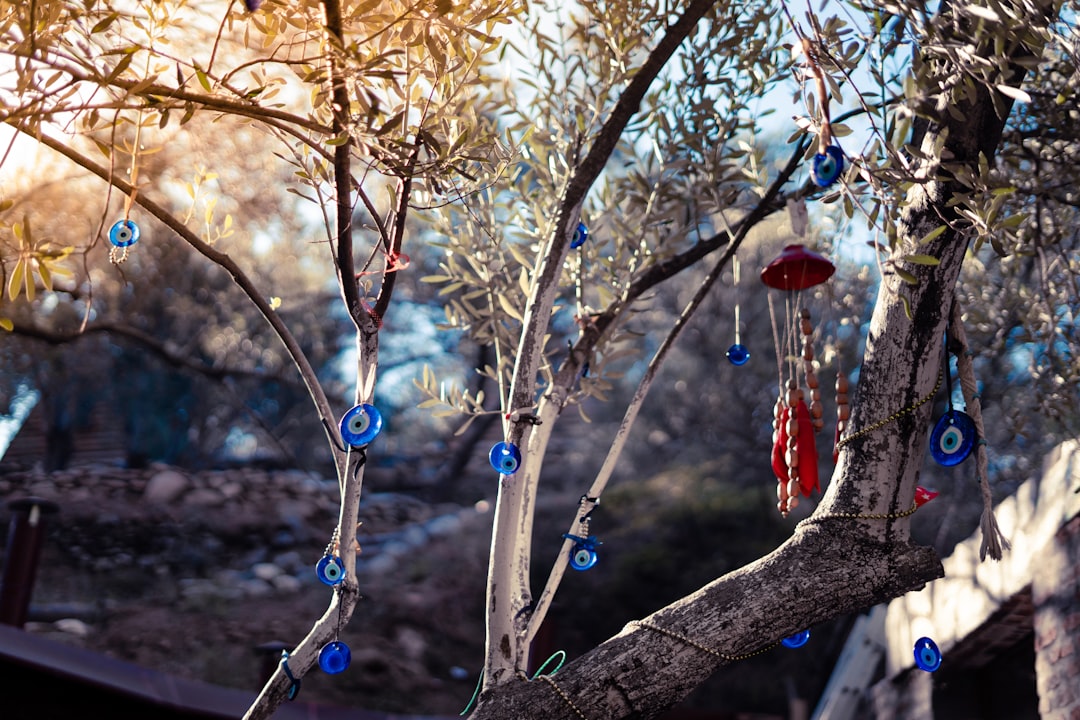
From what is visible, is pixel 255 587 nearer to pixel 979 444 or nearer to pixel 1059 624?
pixel 1059 624

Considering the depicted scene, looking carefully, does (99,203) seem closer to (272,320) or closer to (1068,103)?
(272,320)

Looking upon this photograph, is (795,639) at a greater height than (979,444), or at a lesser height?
lesser

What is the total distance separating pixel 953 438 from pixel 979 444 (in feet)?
0.23

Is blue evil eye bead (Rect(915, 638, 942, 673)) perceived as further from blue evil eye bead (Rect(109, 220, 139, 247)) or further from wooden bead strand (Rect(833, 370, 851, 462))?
blue evil eye bead (Rect(109, 220, 139, 247))

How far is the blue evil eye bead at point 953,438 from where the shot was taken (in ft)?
8.22

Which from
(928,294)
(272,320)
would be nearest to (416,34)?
(272,320)

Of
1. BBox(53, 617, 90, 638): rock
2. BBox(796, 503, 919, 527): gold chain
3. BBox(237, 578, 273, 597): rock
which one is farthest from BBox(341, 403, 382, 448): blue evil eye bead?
BBox(237, 578, 273, 597): rock

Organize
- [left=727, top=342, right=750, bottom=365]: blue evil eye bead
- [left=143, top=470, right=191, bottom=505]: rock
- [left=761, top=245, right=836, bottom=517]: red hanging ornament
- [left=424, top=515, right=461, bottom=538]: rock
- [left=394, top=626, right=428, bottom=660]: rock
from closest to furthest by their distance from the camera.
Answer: [left=761, top=245, right=836, bottom=517]: red hanging ornament < [left=727, top=342, right=750, bottom=365]: blue evil eye bead < [left=394, top=626, right=428, bottom=660]: rock < [left=143, top=470, right=191, bottom=505]: rock < [left=424, top=515, right=461, bottom=538]: rock

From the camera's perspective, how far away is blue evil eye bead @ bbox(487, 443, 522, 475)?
8.49ft

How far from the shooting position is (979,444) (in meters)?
2.54

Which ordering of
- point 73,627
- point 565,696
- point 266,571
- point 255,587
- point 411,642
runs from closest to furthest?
point 565,696 < point 73,627 < point 411,642 < point 255,587 < point 266,571

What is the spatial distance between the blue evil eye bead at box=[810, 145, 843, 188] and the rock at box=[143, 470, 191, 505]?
38.2 feet

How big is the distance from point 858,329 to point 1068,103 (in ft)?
25.1

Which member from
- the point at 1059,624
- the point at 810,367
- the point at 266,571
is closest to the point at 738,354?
the point at 810,367
